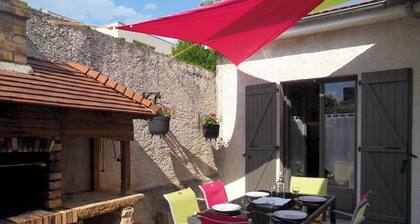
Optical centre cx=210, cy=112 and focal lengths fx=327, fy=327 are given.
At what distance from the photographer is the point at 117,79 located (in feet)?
15.0

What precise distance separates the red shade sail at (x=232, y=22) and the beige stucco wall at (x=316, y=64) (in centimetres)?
119

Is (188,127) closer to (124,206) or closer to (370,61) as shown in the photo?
(124,206)

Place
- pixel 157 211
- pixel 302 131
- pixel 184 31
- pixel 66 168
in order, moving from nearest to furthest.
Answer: pixel 66 168 → pixel 184 31 → pixel 157 211 → pixel 302 131

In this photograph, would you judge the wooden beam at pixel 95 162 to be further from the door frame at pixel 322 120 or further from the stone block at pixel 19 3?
the door frame at pixel 322 120

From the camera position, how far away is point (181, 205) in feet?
11.1

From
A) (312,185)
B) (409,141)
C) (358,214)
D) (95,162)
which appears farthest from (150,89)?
(409,141)

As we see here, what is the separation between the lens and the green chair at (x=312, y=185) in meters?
4.36

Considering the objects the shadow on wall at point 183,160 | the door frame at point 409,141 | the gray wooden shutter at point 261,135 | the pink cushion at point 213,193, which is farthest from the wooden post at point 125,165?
the door frame at point 409,141

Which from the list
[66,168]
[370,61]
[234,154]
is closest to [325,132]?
[370,61]

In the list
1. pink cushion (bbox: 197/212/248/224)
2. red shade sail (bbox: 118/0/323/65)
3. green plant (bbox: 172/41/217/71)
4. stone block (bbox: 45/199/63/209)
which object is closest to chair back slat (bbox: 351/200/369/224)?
pink cushion (bbox: 197/212/248/224)

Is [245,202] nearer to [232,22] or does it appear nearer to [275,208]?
[275,208]

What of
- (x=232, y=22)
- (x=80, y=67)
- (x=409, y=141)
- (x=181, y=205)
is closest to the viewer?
(x=181, y=205)

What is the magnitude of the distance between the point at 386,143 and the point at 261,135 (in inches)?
80.4

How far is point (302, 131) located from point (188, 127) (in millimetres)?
2149
